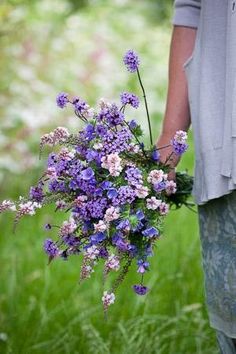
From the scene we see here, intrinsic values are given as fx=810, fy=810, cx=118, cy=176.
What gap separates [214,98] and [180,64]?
0.25m

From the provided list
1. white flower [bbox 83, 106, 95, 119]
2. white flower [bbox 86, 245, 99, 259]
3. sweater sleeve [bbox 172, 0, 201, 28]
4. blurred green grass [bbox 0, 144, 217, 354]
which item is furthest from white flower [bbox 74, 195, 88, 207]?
blurred green grass [bbox 0, 144, 217, 354]

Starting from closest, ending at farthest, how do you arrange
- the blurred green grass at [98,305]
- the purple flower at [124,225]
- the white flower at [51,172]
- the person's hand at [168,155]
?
the purple flower at [124,225], the white flower at [51,172], the person's hand at [168,155], the blurred green grass at [98,305]

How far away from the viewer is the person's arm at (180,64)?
7.09 feet

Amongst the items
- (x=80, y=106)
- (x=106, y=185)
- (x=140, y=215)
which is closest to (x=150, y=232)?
(x=140, y=215)

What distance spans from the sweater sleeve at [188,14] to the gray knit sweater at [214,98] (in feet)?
0.22

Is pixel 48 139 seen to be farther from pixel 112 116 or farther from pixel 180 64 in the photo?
pixel 180 64

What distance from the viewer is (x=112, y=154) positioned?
1.82 metres

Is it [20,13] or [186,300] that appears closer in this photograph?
[186,300]

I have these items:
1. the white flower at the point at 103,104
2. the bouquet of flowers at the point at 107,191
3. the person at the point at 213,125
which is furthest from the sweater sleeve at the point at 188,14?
the white flower at the point at 103,104

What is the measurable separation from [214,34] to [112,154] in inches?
16.9

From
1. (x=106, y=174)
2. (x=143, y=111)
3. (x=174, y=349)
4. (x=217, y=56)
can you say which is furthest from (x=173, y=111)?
(x=143, y=111)

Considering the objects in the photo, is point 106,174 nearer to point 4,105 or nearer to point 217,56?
point 217,56

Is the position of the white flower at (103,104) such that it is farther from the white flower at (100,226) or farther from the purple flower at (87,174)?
the white flower at (100,226)

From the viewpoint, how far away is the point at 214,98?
1956 mm
